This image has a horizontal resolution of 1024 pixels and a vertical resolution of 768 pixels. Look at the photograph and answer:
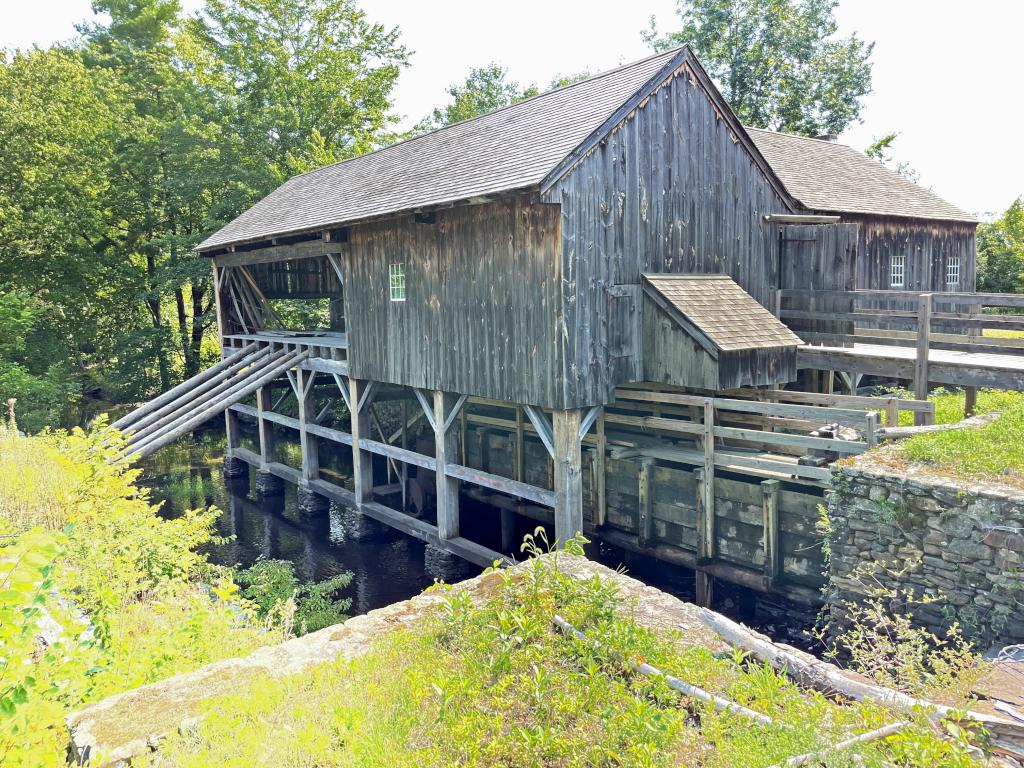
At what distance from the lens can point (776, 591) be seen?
8.95m

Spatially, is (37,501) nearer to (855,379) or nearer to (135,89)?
(855,379)

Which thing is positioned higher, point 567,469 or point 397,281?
point 397,281

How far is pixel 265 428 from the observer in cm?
1742

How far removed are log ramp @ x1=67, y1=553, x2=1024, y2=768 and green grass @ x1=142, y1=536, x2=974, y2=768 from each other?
107mm

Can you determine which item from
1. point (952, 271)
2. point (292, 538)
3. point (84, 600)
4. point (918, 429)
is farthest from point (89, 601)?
point (952, 271)

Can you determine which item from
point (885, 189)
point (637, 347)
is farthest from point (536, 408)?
point (885, 189)

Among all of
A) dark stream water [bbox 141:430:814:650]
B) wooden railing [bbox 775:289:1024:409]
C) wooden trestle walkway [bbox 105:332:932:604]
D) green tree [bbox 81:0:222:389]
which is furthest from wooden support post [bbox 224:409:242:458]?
wooden railing [bbox 775:289:1024:409]

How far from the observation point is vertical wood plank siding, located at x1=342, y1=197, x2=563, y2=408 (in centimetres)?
941

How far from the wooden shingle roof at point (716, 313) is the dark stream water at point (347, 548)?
3511 millimetres

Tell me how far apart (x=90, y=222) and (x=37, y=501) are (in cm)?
1740

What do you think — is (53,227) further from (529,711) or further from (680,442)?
(529,711)

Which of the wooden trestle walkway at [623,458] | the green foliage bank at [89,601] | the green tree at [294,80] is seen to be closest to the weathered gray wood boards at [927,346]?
the wooden trestle walkway at [623,458]

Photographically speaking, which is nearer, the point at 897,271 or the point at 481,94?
the point at 897,271

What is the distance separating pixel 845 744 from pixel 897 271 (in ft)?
53.6
